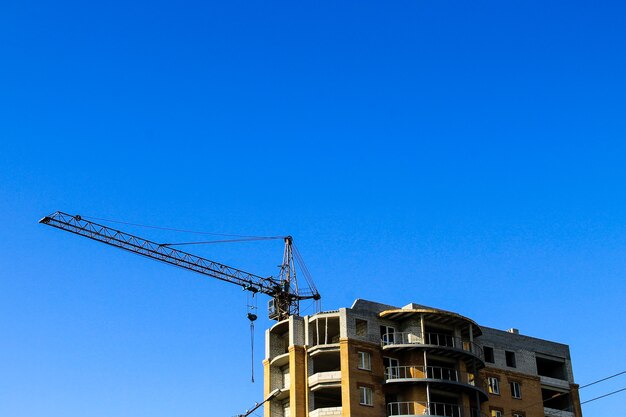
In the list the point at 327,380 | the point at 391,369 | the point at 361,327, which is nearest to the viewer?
the point at 327,380

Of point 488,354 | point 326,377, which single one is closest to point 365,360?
point 326,377

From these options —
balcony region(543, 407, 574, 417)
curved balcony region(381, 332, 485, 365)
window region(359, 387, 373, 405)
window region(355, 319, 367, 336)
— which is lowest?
window region(359, 387, 373, 405)

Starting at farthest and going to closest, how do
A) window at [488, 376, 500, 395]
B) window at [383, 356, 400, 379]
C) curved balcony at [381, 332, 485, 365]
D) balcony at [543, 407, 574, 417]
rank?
balcony at [543, 407, 574, 417] < window at [488, 376, 500, 395] < curved balcony at [381, 332, 485, 365] < window at [383, 356, 400, 379]

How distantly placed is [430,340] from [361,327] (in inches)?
264

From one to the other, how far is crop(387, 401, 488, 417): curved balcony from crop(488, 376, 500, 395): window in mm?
7393

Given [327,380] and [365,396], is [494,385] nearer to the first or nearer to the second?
[365,396]

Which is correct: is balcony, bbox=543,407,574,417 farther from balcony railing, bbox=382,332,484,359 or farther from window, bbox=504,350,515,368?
balcony railing, bbox=382,332,484,359

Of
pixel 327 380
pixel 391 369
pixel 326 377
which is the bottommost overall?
pixel 327 380

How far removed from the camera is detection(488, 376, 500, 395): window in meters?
88.3

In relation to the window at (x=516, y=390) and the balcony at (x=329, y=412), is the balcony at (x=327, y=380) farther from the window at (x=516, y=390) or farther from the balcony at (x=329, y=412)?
the window at (x=516, y=390)

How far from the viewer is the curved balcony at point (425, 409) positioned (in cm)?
7912

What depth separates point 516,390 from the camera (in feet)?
295

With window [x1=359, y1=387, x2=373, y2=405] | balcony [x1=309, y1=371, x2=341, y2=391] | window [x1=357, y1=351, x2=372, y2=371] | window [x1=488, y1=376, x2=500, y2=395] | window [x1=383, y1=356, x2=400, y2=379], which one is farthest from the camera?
window [x1=488, y1=376, x2=500, y2=395]

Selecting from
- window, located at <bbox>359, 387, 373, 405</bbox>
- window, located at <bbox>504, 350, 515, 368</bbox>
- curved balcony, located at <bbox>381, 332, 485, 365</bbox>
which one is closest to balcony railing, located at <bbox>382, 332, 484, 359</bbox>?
curved balcony, located at <bbox>381, 332, 485, 365</bbox>
